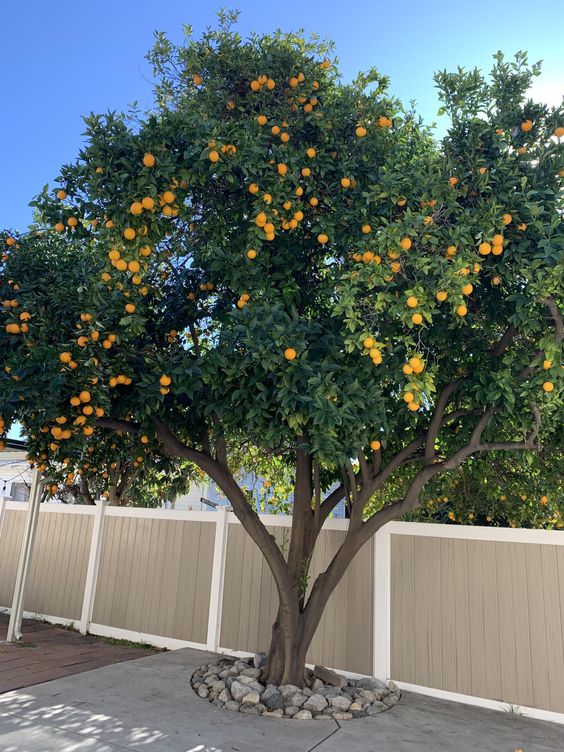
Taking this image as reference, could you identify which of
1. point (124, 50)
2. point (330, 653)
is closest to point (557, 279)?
point (330, 653)

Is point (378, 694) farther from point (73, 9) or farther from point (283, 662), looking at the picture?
point (73, 9)

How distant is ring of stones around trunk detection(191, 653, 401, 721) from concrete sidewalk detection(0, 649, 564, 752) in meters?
0.12

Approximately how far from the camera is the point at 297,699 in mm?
4805

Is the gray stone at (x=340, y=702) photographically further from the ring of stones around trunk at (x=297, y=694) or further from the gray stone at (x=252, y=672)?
the gray stone at (x=252, y=672)

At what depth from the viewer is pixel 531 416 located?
4.63m

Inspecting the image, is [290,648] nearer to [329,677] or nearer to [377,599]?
[329,677]

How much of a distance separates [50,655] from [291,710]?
3.14 m

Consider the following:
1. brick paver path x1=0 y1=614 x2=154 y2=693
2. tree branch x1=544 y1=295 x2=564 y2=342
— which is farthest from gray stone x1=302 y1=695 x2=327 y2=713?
tree branch x1=544 y1=295 x2=564 y2=342

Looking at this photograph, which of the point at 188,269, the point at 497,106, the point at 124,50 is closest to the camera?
the point at 497,106

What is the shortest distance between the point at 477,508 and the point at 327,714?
149 inches

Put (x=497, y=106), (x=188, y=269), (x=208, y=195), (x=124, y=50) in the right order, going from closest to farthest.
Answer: (x=497, y=106) < (x=208, y=195) < (x=188, y=269) < (x=124, y=50)

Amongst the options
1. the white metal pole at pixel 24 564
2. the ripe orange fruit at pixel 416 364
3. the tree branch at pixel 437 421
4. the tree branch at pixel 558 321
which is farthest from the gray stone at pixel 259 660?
the tree branch at pixel 558 321

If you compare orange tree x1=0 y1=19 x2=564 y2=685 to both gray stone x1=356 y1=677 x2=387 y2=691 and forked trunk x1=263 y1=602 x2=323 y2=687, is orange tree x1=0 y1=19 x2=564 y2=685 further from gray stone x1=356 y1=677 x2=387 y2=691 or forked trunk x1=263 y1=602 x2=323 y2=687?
gray stone x1=356 y1=677 x2=387 y2=691

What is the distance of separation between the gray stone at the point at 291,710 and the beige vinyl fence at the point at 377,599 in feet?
4.01
